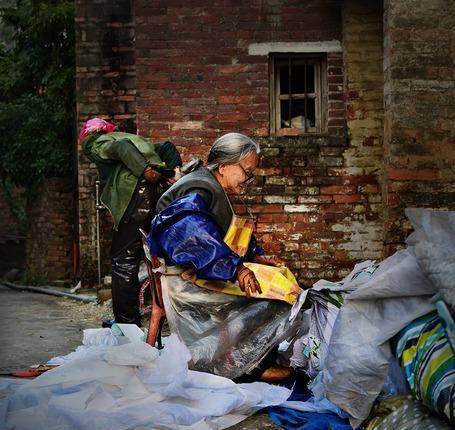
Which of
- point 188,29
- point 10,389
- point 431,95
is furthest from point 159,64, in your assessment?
point 10,389

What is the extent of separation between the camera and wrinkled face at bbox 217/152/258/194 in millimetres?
4492

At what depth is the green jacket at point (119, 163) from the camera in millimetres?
6086

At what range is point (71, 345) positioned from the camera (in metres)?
5.98

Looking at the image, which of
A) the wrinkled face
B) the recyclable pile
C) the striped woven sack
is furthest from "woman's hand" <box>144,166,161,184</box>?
the striped woven sack

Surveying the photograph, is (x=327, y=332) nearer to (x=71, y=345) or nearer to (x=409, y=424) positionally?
(x=409, y=424)

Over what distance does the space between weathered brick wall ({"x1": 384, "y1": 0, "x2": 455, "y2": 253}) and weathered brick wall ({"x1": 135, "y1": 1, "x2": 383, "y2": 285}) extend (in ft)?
6.30

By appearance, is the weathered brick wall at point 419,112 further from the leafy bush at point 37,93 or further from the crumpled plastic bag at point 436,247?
the leafy bush at point 37,93

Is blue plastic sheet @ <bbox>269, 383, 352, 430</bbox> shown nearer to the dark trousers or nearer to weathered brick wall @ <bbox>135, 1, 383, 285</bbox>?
the dark trousers

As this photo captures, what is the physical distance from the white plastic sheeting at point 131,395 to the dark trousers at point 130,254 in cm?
213

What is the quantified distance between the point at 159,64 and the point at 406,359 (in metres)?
5.52

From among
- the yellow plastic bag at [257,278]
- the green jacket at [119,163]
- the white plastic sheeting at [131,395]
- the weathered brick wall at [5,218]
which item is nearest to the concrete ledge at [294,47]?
the green jacket at [119,163]

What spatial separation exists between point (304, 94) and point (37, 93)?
709 cm

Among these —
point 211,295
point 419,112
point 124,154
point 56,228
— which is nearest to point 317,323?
point 211,295

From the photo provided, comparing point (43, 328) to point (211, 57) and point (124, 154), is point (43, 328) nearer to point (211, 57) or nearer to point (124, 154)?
point (124, 154)
